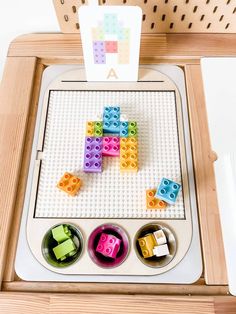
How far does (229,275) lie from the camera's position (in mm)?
604

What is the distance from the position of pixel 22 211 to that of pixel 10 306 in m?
0.18

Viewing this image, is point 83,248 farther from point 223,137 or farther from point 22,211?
point 223,137

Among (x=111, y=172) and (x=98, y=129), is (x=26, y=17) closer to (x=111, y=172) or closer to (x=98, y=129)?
(x=98, y=129)

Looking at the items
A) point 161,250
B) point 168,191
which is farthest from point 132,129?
point 161,250

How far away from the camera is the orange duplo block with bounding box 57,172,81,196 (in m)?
0.66

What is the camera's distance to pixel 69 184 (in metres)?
0.66

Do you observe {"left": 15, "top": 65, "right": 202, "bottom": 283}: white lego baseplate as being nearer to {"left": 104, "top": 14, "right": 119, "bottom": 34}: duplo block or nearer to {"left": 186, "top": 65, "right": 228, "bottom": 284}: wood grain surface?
{"left": 186, "top": 65, "right": 228, "bottom": 284}: wood grain surface

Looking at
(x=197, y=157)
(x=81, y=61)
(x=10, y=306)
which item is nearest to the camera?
(x=10, y=306)

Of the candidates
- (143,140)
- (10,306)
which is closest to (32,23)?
(143,140)

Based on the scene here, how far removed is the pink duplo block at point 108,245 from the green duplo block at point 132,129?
8.9 inches

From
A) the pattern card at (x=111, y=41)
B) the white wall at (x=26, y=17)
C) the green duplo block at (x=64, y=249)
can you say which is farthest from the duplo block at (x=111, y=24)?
the green duplo block at (x=64, y=249)

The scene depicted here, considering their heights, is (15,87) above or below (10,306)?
above

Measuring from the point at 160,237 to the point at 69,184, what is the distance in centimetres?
21

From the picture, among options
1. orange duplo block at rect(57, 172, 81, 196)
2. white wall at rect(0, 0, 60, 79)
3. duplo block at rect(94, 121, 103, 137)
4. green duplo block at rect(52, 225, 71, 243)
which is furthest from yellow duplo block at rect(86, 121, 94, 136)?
white wall at rect(0, 0, 60, 79)
